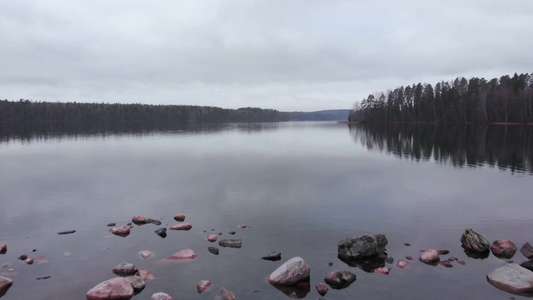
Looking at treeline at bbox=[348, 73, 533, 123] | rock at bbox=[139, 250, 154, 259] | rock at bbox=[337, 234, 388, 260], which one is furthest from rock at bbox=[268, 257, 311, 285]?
treeline at bbox=[348, 73, 533, 123]

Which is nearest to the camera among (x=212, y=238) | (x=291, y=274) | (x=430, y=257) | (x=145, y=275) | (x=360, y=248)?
(x=291, y=274)

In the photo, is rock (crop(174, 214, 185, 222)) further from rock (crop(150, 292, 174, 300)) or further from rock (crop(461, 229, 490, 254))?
rock (crop(461, 229, 490, 254))

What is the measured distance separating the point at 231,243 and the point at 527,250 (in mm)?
15894

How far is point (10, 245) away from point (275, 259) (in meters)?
15.0

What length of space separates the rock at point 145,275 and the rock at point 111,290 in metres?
1.12

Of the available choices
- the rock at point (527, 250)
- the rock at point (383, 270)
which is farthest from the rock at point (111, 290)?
the rock at point (527, 250)

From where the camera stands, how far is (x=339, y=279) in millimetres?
14445

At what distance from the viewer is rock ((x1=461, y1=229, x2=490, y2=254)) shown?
17312 mm

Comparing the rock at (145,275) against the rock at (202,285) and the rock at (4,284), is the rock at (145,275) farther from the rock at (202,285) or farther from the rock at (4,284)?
the rock at (4,284)

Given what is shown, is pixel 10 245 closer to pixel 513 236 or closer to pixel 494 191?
pixel 513 236

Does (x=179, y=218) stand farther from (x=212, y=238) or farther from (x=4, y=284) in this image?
(x=4, y=284)

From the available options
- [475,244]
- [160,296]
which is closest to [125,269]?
[160,296]

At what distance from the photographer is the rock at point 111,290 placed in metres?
13.1

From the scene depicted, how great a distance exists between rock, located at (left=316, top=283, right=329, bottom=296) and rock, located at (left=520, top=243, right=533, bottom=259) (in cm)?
1138
